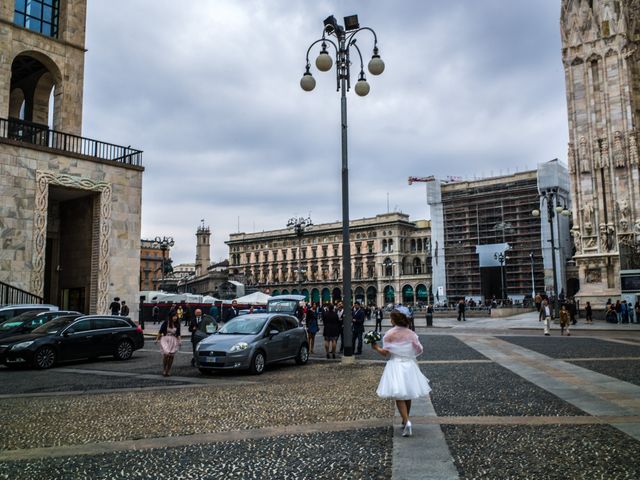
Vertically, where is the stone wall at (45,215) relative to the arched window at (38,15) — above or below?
below

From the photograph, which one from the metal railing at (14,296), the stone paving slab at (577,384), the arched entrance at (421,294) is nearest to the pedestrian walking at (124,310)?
the metal railing at (14,296)

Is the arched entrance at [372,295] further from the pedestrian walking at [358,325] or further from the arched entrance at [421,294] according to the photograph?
the pedestrian walking at [358,325]

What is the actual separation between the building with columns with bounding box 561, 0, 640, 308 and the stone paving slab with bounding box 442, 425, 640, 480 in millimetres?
37640

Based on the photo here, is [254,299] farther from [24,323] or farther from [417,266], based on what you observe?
[417,266]

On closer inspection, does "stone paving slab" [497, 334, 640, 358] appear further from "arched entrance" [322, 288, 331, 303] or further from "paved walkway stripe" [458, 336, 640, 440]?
"arched entrance" [322, 288, 331, 303]

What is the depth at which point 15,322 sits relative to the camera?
53.3 ft

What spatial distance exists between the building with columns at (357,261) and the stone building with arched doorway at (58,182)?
67599mm

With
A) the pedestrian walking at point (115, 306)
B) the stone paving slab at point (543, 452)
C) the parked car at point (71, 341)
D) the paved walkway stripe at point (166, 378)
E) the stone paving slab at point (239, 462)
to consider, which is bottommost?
the paved walkway stripe at point (166, 378)

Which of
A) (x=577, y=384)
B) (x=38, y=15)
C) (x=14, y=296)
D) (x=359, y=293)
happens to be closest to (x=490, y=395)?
(x=577, y=384)

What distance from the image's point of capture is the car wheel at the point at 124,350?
16.6 m

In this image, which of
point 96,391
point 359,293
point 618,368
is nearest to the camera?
point 96,391

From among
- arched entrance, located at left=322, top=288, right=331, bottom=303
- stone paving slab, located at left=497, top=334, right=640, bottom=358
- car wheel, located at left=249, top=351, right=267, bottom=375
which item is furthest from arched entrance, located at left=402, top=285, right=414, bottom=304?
car wheel, located at left=249, top=351, right=267, bottom=375

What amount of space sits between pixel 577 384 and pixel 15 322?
15.1 m

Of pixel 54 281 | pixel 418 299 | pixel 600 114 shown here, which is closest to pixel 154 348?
pixel 54 281
